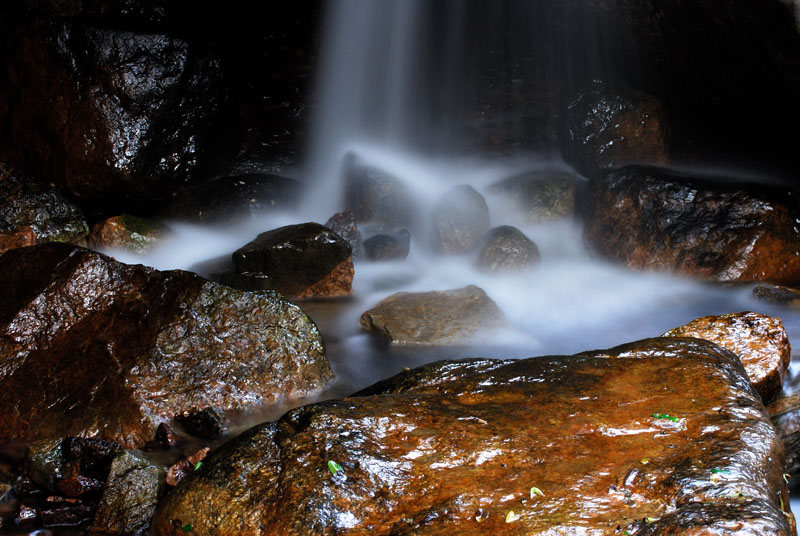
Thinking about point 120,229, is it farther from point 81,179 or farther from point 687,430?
point 687,430

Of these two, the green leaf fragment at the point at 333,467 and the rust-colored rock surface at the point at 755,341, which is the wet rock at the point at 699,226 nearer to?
the rust-colored rock surface at the point at 755,341

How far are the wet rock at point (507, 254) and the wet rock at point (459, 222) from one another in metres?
0.45

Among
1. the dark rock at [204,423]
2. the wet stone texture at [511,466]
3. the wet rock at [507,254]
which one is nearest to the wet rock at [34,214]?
the dark rock at [204,423]

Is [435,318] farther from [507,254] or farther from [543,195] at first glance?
[543,195]

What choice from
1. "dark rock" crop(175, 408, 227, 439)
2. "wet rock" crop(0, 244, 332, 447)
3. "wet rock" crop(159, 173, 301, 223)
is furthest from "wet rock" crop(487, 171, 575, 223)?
"dark rock" crop(175, 408, 227, 439)

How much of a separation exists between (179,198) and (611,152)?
654 cm

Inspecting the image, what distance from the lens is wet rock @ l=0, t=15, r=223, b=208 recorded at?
7543mm

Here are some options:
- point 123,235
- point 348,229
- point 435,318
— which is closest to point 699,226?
point 435,318

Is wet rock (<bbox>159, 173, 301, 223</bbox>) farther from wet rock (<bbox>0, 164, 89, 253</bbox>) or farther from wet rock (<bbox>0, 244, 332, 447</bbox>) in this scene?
wet rock (<bbox>0, 244, 332, 447</bbox>)

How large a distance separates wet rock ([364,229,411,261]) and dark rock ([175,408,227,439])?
4.40 metres

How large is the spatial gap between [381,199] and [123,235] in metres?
3.63

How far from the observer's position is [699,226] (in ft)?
24.7

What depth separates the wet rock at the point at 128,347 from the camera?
4.06 m

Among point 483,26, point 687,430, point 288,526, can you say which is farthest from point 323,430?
point 483,26
